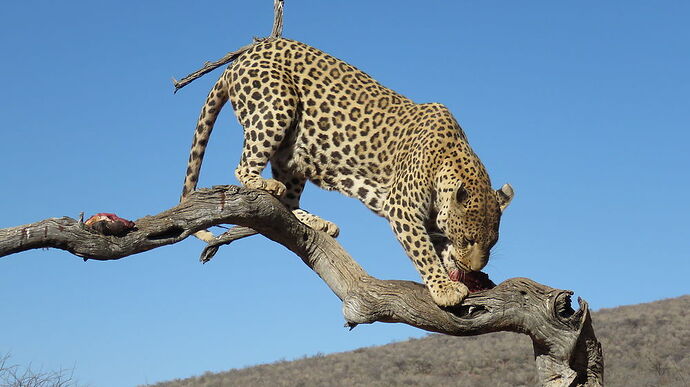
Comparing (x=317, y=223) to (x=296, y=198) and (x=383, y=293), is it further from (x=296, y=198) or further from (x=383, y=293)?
(x=383, y=293)

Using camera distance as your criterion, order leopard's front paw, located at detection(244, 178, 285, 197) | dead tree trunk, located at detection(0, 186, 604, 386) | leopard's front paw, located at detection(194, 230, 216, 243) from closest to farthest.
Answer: dead tree trunk, located at detection(0, 186, 604, 386) < leopard's front paw, located at detection(244, 178, 285, 197) < leopard's front paw, located at detection(194, 230, 216, 243)

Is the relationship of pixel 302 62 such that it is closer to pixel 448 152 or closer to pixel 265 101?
pixel 265 101

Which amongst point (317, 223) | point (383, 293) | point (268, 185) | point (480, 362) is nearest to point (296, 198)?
point (317, 223)

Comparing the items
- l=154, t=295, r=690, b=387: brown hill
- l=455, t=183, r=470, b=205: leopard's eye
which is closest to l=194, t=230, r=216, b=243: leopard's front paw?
l=455, t=183, r=470, b=205: leopard's eye

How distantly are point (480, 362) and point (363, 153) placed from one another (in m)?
23.3

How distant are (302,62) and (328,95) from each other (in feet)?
1.64

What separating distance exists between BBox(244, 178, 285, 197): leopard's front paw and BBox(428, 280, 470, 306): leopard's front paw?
72.0 inches

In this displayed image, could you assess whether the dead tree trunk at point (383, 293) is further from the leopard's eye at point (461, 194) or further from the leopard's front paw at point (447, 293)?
the leopard's eye at point (461, 194)

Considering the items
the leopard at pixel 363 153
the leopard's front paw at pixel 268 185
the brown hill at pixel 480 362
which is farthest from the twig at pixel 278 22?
the brown hill at pixel 480 362

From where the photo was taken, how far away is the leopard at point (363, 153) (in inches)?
352

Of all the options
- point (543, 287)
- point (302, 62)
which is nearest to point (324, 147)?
point (302, 62)

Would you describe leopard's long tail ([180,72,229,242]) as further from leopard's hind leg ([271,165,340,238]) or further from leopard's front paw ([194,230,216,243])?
leopard's hind leg ([271,165,340,238])

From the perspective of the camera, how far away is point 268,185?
9180 mm

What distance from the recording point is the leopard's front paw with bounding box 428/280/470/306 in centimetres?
886
